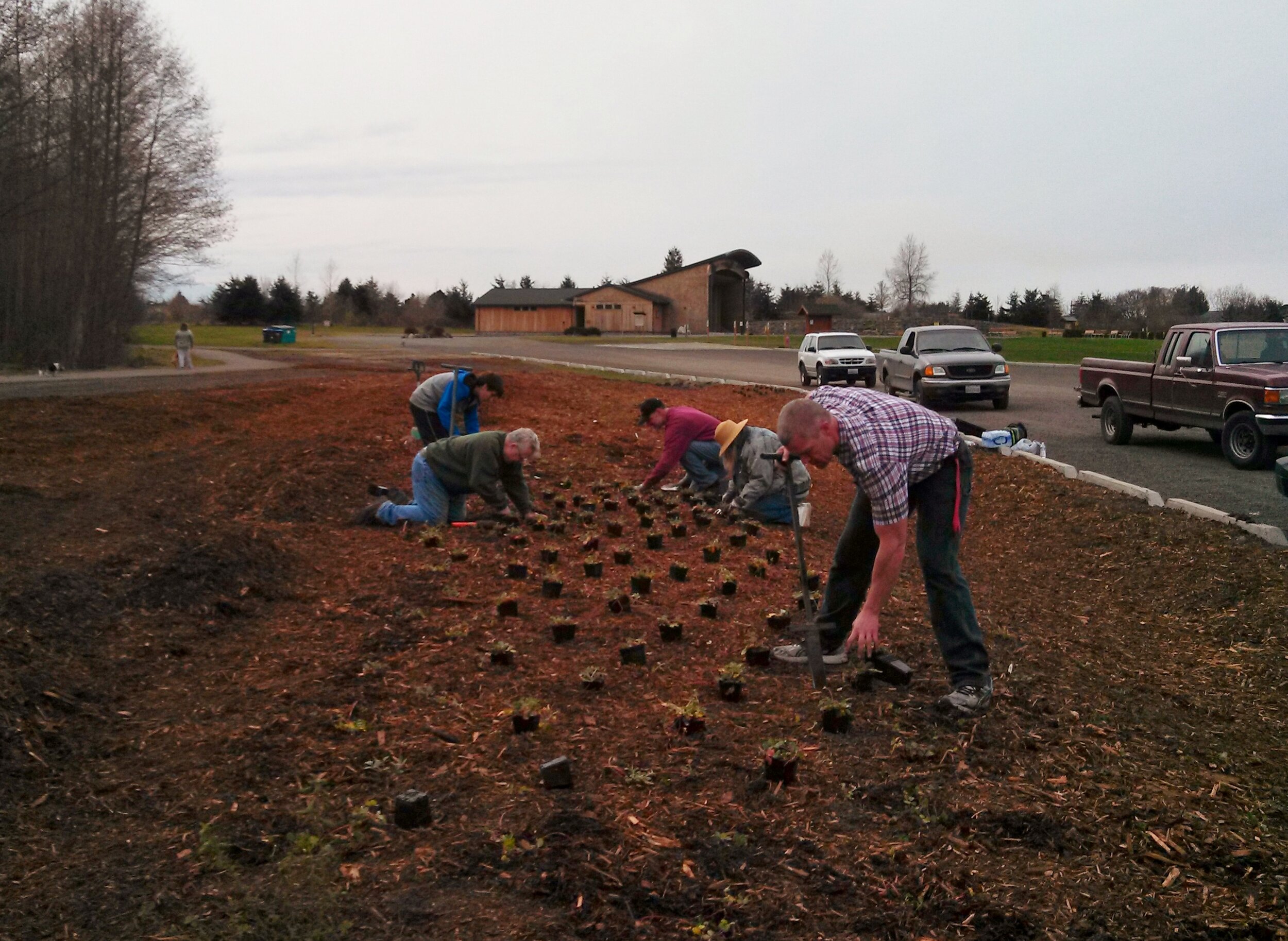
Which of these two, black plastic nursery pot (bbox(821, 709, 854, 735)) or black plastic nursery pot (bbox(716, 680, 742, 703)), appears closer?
black plastic nursery pot (bbox(821, 709, 854, 735))

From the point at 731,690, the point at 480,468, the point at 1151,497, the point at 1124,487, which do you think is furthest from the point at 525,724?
the point at 1124,487

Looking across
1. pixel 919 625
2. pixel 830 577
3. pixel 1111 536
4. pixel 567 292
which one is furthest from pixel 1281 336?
pixel 567 292

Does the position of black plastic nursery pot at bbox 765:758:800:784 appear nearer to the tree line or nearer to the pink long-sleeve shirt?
the pink long-sleeve shirt

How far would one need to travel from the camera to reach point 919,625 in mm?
6520

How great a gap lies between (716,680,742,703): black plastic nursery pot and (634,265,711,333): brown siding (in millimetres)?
78251

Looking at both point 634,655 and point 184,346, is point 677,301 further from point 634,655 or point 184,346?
point 634,655

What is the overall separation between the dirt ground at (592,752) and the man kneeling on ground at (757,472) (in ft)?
2.85

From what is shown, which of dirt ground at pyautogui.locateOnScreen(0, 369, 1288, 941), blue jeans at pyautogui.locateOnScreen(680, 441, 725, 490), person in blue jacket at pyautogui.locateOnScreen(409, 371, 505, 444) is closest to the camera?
dirt ground at pyautogui.locateOnScreen(0, 369, 1288, 941)

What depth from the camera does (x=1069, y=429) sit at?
1788cm

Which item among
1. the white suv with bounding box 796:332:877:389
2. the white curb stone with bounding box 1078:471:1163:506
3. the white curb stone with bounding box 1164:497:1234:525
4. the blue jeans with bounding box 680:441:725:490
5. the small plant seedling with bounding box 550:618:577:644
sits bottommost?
the small plant seedling with bounding box 550:618:577:644

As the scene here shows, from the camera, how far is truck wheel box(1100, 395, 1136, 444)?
51.3ft

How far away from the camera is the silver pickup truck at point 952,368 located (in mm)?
20578

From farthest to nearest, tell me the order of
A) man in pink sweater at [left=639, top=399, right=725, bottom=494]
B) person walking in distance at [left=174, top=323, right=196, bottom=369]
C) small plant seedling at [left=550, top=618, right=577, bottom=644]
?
person walking in distance at [left=174, top=323, right=196, bottom=369] < man in pink sweater at [left=639, top=399, right=725, bottom=494] < small plant seedling at [left=550, top=618, right=577, bottom=644]

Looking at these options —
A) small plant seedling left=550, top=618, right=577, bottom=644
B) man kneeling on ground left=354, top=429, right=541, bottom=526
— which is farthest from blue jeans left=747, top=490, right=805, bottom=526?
small plant seedling left=550, top=618, right=577, bottom=644
